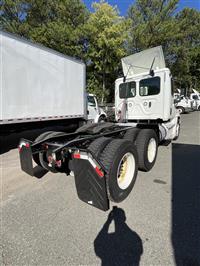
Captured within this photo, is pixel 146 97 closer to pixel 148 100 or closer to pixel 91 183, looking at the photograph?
pixel 148 100

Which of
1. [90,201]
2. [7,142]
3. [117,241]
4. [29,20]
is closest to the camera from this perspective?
[117,241]

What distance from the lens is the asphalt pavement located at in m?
1.97

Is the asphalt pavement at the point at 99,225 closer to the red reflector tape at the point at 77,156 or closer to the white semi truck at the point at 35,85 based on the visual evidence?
the red reflector tape at the point at 77,156

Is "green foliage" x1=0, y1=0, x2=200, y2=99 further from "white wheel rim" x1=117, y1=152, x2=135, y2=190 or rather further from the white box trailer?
"white wheel rim" x1=117, y1=152, x2=135, y2=190

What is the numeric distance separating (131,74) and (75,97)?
2.52 meters

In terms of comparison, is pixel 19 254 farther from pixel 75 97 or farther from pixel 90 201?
pixel 75 97

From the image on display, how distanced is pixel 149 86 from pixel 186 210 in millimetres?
4002

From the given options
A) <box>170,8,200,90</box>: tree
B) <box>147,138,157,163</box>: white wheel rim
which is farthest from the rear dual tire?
<box>170,8,200,90</box>: tree

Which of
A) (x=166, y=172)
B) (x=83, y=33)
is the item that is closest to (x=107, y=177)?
(x=166, y=172)

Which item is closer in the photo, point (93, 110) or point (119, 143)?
point (119, 143)

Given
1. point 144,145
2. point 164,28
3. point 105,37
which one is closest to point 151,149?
point 144,145

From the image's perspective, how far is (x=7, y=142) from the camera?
7328mm

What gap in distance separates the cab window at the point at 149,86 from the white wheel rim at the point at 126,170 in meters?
3.06

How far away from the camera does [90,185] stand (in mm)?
2525
